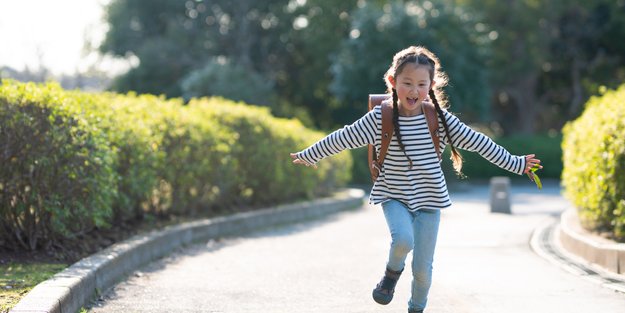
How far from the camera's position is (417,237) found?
585 centimetres

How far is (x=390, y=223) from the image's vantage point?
18.9 feet

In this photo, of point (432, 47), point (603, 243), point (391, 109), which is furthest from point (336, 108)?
point (391, 109)

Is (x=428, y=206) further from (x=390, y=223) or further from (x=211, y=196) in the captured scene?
(x=211, y=196)

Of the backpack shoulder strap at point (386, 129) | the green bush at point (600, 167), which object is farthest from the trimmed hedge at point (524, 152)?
the backpack shoulder strap at point (386, 129)

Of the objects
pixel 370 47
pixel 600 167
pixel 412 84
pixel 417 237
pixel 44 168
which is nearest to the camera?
pixel 412 84

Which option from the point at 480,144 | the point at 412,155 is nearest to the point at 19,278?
the point at 412,155

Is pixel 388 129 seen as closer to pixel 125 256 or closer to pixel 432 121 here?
pixel 432 121

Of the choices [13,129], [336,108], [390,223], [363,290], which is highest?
[336,108]

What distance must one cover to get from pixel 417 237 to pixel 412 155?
520mm

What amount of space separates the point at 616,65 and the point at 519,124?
18.3ft

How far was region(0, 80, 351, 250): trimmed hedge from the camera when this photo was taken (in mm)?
8086

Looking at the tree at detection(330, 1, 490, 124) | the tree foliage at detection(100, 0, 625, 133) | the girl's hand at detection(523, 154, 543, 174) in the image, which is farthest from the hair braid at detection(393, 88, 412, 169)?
the tree foliage at detection(100, 0, 625, 133)

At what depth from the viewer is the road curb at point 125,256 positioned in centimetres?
599

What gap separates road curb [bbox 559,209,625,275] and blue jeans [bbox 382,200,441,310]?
3.08m
